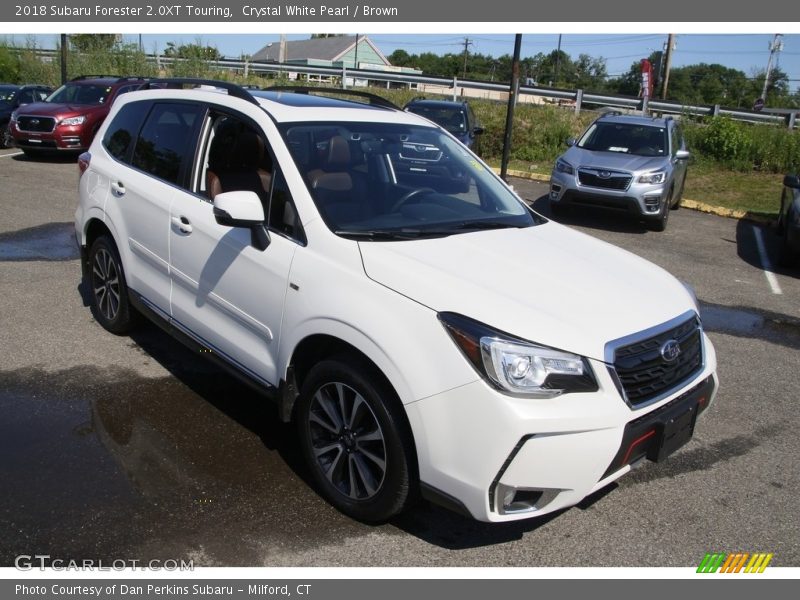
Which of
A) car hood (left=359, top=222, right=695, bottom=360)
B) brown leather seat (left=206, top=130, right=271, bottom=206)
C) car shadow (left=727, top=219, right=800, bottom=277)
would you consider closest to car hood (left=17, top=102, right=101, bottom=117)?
brown leather seat (left=206, top=130, right=271, bottom=206)

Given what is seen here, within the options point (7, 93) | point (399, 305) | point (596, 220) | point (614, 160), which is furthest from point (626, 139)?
point (7, 93)

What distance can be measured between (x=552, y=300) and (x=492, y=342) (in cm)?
47

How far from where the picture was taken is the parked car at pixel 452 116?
584 inches

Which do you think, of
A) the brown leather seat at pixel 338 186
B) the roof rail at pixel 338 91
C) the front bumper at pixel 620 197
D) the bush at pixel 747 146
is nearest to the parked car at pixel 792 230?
the front bumper at pixel 620 197

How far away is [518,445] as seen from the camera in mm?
2814

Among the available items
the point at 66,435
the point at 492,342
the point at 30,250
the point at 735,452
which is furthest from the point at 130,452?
the point at 30,250

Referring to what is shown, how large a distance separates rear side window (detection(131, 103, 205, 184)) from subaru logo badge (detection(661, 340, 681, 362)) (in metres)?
3.07

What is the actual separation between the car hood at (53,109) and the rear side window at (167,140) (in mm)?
11796

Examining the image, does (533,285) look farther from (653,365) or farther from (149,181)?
(149,181)

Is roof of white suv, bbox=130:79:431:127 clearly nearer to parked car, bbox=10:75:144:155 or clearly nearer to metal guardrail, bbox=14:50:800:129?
parked car, bbox=10:75:144:155

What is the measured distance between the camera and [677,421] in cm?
326

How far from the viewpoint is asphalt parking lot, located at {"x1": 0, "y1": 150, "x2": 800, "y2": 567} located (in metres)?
3.26

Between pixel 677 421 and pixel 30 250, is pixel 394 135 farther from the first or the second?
pixel 30 250

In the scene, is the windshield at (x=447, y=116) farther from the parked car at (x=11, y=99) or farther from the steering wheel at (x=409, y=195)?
the steering wheel at (x=409, y=195)
